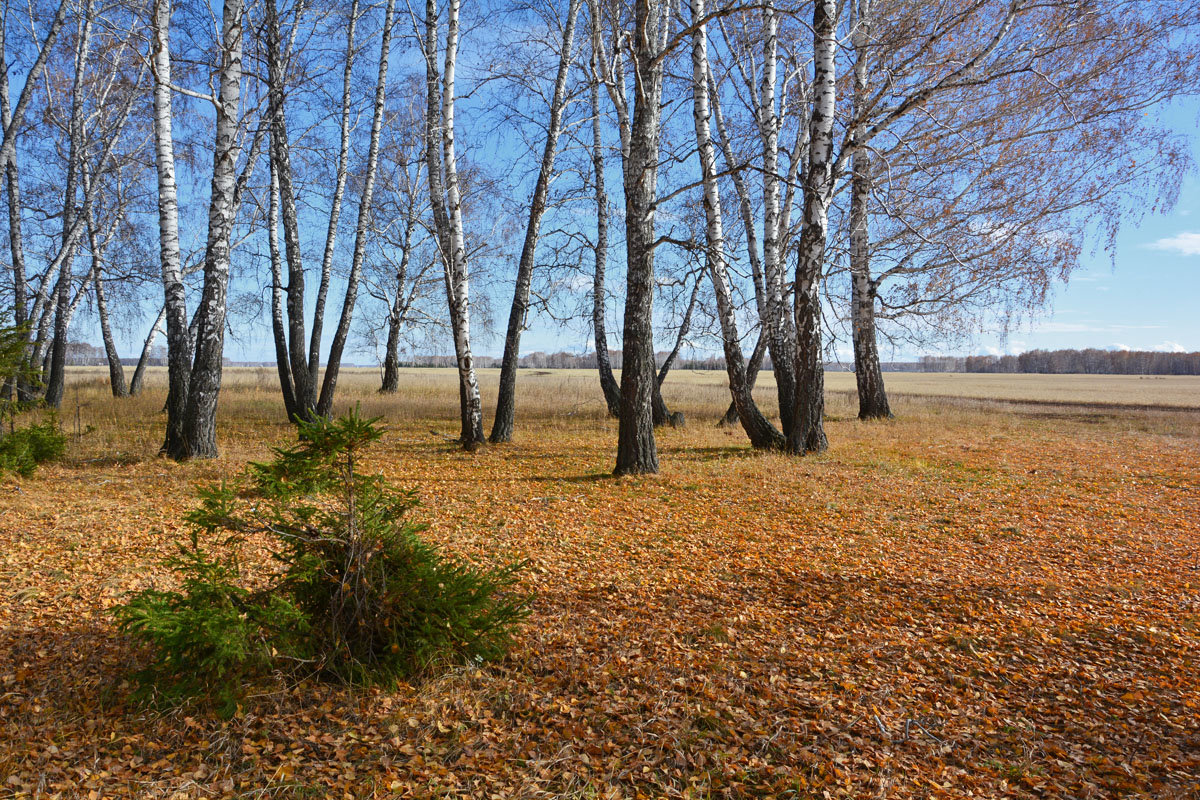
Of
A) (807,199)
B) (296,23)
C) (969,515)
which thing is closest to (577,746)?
(969,515)

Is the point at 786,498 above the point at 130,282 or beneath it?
beneath

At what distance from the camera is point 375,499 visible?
3.10 meters

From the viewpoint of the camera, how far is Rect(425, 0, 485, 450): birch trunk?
9.47m

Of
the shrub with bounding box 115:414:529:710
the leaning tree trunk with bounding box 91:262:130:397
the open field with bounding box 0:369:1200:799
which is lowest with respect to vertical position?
the open field with bounding box 0:369:1200:799

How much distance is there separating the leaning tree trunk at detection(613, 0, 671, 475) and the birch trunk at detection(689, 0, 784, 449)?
3.91ft

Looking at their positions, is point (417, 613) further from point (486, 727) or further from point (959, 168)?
point (959, 168)

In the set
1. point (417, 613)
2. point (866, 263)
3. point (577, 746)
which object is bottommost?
point (577, 746)

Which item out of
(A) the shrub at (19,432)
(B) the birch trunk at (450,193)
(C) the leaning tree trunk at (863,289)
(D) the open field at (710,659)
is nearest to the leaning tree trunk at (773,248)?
(C) the leaning tree trunk at (863,289)

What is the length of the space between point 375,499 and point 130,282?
18.6m

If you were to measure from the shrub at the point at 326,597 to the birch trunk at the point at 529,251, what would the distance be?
7.53m

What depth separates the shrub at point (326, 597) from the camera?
272 cm

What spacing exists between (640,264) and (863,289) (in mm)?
8868

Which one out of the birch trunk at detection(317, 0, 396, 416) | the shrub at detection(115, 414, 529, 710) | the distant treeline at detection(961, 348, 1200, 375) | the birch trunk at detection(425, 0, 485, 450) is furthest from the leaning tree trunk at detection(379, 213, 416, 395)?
the distant treeline at detection(961, 348, 1200, 375)

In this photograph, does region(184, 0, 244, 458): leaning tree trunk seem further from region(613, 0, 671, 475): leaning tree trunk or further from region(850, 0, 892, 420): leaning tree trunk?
region(850, 0, 892, 420): leaning tree trunk
